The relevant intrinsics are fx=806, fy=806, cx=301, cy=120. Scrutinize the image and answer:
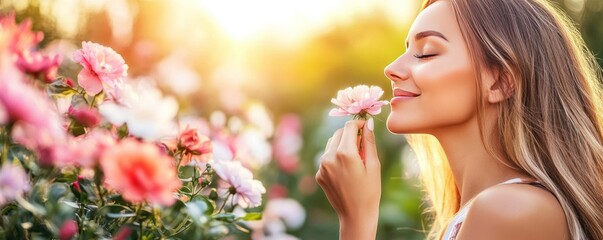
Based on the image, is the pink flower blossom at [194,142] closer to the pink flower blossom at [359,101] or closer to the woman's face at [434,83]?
the pink flower blossom at [359,101]

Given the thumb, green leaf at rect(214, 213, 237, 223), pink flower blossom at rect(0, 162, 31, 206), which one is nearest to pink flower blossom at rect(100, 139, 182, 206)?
pink flower blossom at rect(0, 162, 31, 206)

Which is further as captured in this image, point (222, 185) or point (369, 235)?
point (369, 235)

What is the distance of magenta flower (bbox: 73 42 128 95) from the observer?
4.16 feet

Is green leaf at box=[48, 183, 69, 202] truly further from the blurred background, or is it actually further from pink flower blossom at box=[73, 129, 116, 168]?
the blurred background

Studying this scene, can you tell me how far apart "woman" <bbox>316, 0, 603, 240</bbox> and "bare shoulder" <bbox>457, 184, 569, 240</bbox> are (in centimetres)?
3

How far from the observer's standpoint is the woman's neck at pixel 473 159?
5.74 ft

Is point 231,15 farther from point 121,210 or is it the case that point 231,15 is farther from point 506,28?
point 121,210

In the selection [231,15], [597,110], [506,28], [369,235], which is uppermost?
[231,15]

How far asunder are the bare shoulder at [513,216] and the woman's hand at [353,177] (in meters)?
0.23

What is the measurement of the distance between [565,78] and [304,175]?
99.6 inches

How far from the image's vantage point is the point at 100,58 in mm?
1295

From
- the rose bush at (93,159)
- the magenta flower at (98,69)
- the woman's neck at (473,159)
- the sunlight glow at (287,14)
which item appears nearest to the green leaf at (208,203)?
the rose bush at (93,159)

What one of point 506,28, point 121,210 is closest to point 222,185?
point 121,210

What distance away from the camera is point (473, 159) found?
1.77 meters
